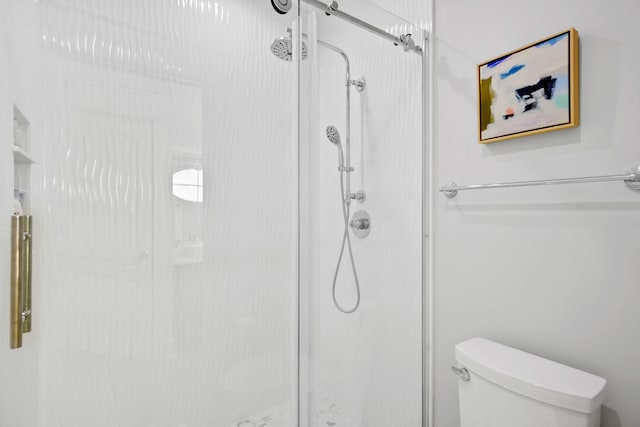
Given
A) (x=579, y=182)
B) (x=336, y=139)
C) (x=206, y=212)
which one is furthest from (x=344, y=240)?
(x=579, y=182)

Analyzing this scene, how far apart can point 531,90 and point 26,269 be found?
1652 millimetres

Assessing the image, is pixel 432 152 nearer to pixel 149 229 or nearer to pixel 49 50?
pixel 149 229

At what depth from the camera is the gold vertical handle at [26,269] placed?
32.0 inches

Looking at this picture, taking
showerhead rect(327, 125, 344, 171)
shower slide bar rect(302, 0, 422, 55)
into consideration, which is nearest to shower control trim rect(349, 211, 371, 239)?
showerhead rect(327, 125, 344, 171)

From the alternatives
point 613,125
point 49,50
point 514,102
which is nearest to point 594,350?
point 613,125

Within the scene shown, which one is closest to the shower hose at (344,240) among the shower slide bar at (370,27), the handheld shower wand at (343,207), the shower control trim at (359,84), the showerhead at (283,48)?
the handheld shower wand at (343,207)

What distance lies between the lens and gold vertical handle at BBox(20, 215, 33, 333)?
813mm

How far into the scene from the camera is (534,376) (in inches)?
40.7

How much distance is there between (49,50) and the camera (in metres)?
0.84

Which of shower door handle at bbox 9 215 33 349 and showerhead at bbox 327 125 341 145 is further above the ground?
showerhead at bbox 327 125 341 145

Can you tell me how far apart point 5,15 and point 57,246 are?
0.58 m

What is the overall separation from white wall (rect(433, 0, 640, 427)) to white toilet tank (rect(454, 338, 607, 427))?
134mm

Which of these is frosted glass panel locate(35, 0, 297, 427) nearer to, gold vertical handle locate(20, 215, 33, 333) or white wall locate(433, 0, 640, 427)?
gold vertical handle locate(20, 215, 33, 333)

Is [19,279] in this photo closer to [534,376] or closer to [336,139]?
[336,139]
